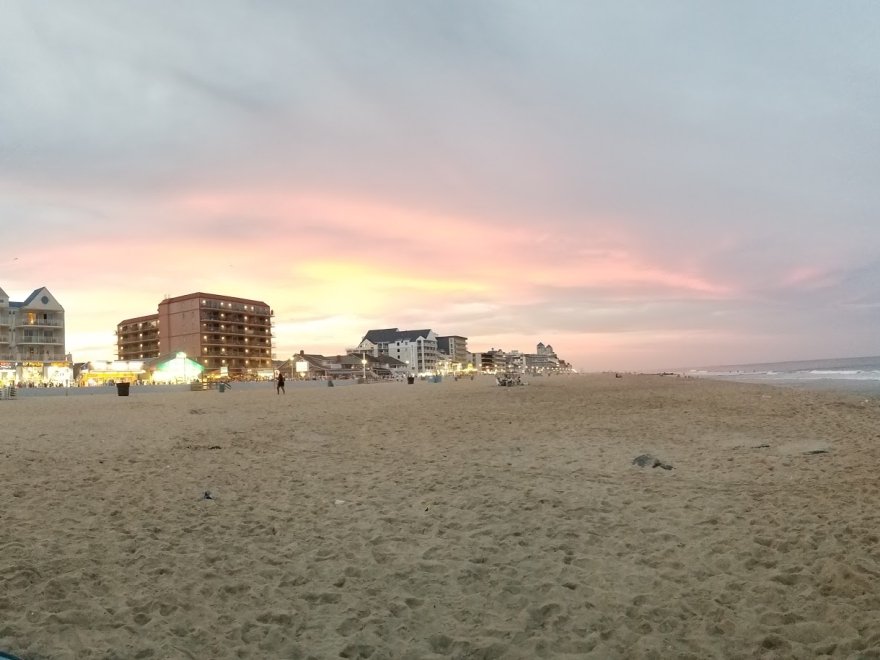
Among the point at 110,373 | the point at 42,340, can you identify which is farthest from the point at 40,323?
the point at 110,373

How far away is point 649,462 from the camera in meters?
11.1

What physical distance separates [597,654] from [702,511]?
4388 mm

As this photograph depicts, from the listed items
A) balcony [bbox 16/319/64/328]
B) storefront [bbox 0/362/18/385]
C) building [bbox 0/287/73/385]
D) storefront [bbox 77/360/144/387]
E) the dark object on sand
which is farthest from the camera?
balcony [bbox 16/319/64/328]

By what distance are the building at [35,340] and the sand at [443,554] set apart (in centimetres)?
7874

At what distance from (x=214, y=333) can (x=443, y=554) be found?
417 ft

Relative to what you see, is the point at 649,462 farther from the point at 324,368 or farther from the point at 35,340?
the point at 324,368

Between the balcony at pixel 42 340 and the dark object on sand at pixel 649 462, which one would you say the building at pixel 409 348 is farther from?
the dark object on sand at pixel 649 462

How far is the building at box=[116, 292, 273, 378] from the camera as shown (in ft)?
393

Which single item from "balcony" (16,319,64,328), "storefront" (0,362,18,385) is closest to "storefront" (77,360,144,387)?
"storefront" (0,362,18,385)

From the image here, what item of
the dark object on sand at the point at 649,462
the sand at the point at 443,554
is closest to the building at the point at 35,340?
the sand at the point at 443,554

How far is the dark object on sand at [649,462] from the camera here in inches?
427

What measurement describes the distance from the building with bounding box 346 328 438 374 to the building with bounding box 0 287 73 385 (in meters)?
103

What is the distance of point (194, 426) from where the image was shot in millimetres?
18906

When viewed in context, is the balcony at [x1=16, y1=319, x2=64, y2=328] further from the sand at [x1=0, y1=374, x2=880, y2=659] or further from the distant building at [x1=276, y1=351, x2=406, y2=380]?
the sand at [x1=0, y1=374, x2=880, y2=659]
